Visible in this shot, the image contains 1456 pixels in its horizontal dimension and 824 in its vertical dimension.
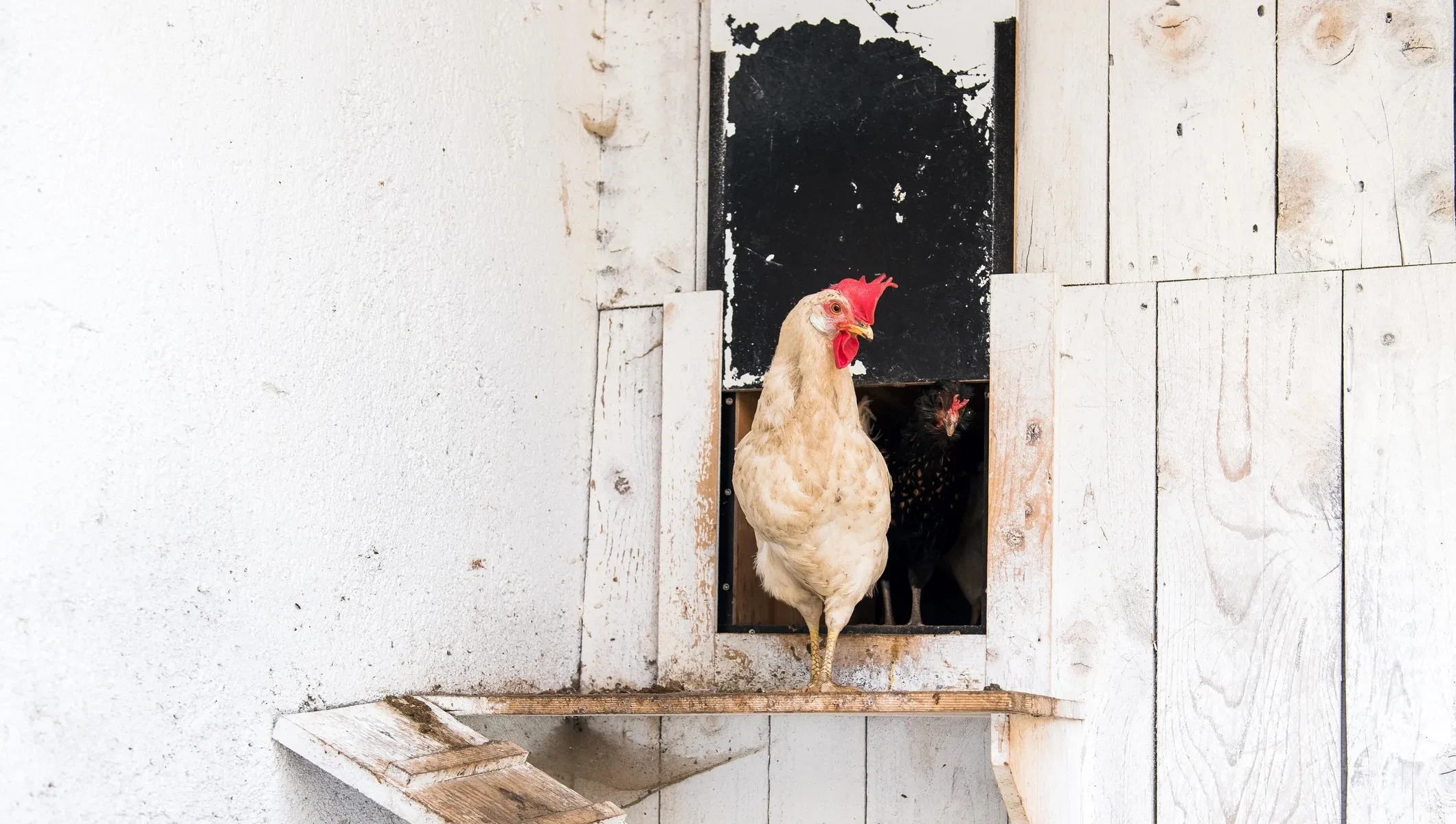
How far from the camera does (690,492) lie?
7.32 feet

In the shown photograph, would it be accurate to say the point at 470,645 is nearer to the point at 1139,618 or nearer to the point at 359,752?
the point at 359,752

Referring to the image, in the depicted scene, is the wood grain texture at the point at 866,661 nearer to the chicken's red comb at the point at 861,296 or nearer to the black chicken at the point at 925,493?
the black chicken at the point at 925,493

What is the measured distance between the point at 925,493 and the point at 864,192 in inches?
23.0

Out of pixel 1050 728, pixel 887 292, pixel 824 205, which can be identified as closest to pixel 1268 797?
pixel 1050 728

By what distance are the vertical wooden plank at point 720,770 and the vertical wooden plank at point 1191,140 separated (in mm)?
999

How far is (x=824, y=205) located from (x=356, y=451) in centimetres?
94

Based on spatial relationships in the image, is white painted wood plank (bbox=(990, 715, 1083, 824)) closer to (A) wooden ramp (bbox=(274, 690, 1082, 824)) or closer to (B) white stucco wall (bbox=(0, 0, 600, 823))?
(A) wooden ramp (bbox=(274, 690, 1082, 824))

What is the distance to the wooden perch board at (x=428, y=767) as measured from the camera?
1.44 m

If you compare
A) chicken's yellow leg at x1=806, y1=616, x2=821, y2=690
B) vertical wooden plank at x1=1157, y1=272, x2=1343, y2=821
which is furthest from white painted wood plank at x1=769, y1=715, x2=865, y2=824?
vertical wooden plank at x1=1157, y1=272, x2=1343, y2=821

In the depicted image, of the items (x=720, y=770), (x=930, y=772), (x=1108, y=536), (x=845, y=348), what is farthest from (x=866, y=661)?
(x=845, y=348)

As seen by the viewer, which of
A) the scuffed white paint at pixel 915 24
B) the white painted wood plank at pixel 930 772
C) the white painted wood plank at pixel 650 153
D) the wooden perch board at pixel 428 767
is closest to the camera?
the wooden perch board at pixel 428 767

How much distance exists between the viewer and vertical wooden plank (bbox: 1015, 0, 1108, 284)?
210 centimetres

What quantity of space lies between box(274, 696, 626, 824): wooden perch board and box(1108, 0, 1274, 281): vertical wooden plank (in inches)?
47.5

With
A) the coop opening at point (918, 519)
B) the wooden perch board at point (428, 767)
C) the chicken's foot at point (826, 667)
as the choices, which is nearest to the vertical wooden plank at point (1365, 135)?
the coop opening at point (918, 519)
